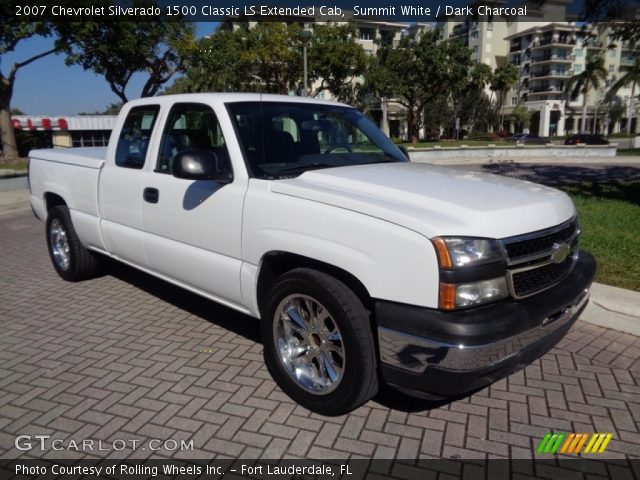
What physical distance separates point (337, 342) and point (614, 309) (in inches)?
113

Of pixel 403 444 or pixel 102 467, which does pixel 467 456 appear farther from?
pixel 102 467

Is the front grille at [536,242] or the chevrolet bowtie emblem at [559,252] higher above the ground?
the front grille at [536,242]

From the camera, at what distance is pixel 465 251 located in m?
2.51

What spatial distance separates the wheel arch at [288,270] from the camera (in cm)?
287

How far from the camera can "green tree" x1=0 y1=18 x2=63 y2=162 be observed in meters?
17.7

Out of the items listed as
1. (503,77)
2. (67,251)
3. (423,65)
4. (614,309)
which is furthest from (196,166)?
(503,77)

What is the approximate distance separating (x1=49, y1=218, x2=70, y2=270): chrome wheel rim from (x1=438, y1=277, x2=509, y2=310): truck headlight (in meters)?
4.72

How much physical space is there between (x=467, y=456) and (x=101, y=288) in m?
4.48

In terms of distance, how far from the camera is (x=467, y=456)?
2.76 meters

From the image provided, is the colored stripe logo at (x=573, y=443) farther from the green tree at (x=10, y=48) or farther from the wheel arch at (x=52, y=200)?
the green tree at (x=10, y=48)

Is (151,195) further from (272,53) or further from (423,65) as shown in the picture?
(423,65)

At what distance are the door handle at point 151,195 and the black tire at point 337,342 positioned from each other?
1.49m

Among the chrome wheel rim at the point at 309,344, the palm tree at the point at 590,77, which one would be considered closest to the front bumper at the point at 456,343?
the chrome wheel rim at the point at 309,344

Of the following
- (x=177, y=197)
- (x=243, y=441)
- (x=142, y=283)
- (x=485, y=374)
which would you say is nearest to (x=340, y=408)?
(x=243, y=441)
